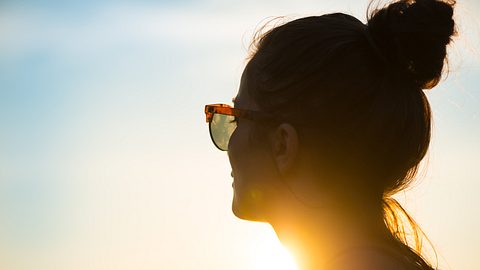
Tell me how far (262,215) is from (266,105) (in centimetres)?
54

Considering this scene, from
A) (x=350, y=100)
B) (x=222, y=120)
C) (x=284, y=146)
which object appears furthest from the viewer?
(x=222, y=120)

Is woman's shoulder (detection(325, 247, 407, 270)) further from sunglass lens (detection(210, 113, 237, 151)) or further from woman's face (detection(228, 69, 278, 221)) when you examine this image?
sunglass lens (detection(210, 113, 237, 151))

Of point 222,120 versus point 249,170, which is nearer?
point 249,170

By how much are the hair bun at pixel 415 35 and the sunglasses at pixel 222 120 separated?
71cm

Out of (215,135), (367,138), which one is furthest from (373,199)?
(215,135)

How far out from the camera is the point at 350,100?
3908 millimetres

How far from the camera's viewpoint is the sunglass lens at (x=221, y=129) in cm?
448

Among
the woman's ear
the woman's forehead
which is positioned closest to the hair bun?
the woman's ear

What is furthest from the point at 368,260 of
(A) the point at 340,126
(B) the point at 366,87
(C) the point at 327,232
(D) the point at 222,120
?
(D) the point at 222,120

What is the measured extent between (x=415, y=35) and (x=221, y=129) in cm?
116

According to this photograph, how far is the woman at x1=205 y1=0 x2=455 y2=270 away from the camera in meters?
3.92

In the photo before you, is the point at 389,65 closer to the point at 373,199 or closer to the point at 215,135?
the point at 373,199

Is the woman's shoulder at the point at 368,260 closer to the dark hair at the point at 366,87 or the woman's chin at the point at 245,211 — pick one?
the dark hair at the point at 366,87

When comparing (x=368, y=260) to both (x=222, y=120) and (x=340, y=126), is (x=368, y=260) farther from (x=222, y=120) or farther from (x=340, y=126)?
(x=222, y=120)
